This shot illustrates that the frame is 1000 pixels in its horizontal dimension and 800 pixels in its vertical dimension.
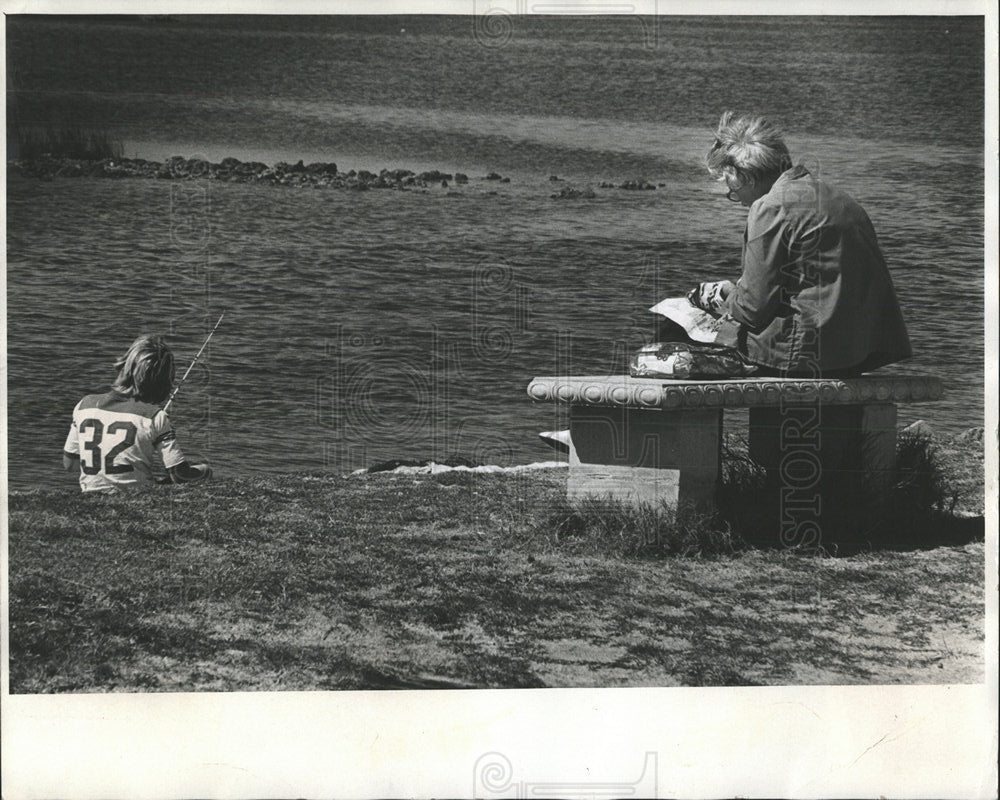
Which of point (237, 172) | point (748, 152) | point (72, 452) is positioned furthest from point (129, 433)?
point (748, 152)

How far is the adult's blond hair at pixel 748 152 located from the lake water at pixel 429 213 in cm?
12

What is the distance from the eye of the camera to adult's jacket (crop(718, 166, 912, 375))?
6.05 m

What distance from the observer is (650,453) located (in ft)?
19.4

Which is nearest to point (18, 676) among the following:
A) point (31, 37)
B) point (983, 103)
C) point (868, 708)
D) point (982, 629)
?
point (31, 37)

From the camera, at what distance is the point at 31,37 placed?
20.0 feet

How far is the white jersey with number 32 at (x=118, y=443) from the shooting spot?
6.05m

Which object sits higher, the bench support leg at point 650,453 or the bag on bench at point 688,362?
the bag on bench at point 688,362

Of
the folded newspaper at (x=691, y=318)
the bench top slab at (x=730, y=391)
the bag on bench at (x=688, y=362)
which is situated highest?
the folded newspaper at (x=691, y=318)

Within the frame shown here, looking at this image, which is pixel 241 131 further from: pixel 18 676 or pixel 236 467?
pixel 18 676

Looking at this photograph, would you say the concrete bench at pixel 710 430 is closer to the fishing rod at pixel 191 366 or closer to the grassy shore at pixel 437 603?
the grassy shore at pixel 437 603

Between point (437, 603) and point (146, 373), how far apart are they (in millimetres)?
1572

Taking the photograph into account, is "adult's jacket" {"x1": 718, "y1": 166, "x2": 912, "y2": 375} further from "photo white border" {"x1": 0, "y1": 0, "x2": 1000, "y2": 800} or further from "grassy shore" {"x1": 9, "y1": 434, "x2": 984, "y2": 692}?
"photo white border" {"x1": 0, "y1": 0, "x2": 1000, "y2": 800}

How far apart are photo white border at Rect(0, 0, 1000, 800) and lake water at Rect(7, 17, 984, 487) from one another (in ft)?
3.54

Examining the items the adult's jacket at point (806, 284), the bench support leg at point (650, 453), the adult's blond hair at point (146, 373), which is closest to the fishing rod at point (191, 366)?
the adult's blond hair at point (146, 373)
